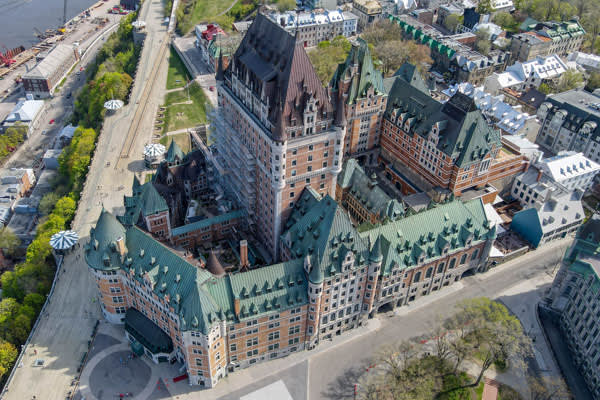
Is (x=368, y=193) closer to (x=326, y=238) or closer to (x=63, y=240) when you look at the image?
(x=326, y=238)

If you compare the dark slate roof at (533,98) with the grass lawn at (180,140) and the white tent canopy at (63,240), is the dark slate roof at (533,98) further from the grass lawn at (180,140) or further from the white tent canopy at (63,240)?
the white tent canopy at (63,240)

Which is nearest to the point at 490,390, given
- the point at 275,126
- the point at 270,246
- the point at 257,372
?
the point at 257,372

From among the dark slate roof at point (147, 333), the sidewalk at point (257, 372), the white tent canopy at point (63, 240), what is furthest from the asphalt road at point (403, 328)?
the white tent canopy at point (63, 240)

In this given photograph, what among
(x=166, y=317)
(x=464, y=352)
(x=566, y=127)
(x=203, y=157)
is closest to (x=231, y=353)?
(x=166, y=317)

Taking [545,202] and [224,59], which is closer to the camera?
[224,59]

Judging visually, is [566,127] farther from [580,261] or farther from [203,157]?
[203,157]

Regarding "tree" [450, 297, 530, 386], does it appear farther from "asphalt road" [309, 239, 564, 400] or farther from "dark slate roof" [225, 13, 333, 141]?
"dark slate roof" [225, 13, 333, 141]

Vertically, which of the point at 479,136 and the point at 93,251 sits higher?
the point at 479,136
